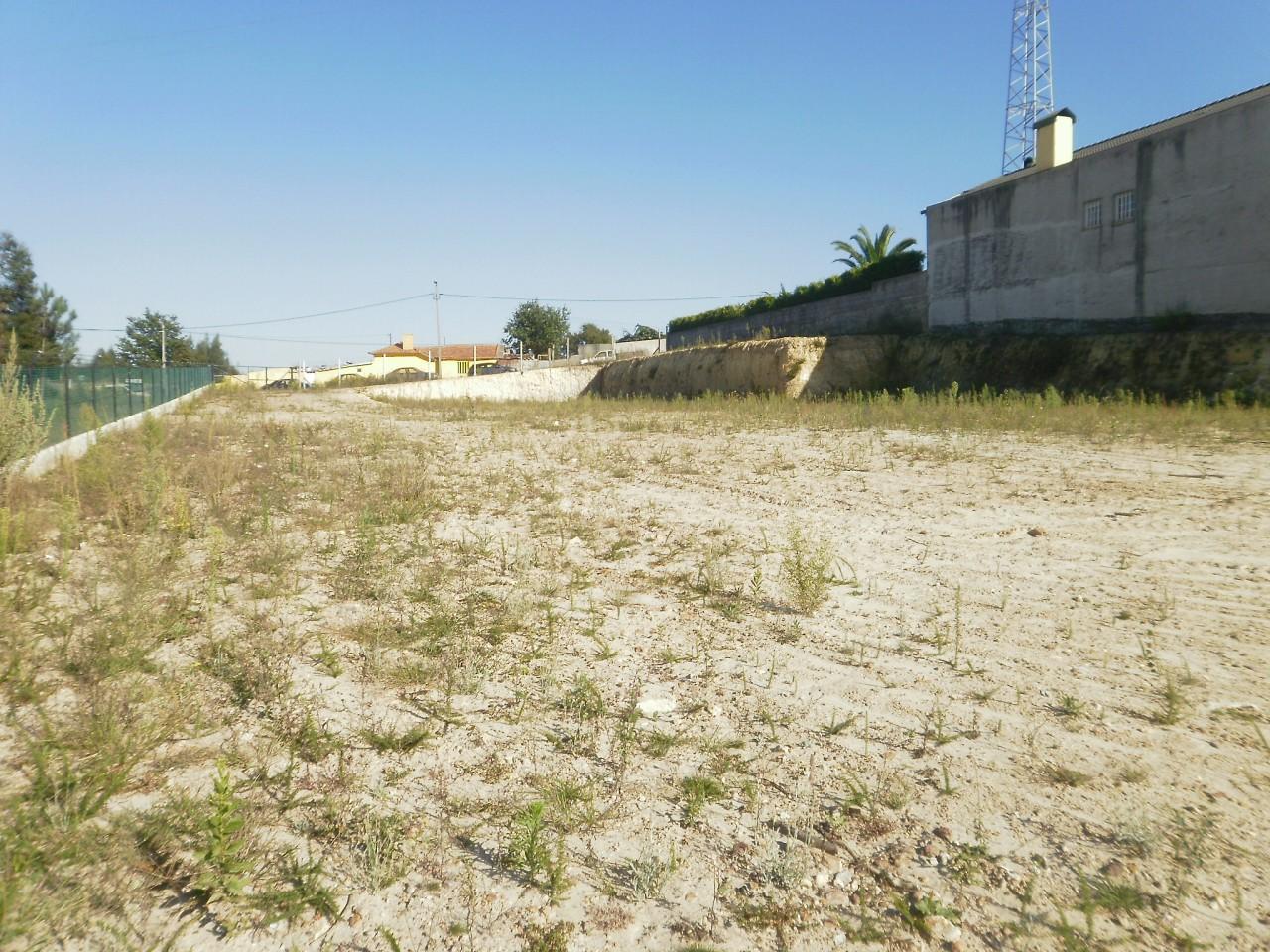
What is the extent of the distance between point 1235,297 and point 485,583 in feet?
52.9

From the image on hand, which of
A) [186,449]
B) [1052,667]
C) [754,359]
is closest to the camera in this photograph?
[1052,667]

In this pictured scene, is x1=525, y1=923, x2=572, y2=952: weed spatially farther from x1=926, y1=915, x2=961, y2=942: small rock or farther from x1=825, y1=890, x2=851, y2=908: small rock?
x1=926, y1=915, x2=961, y2=942: small rock

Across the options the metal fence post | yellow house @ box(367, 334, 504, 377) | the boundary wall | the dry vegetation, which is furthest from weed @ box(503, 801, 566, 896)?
yellow house @ box(367, 334, 504, 377)

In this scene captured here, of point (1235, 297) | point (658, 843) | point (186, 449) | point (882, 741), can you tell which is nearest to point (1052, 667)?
point (882, 741)

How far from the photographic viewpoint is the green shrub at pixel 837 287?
23.4 m

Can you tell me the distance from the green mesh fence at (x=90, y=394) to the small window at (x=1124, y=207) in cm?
1924

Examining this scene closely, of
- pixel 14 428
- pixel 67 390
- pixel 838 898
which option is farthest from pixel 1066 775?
pixel 67 390

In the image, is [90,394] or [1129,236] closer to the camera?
[90,394]

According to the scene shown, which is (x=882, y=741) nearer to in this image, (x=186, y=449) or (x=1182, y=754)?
(x=1182, y=754)

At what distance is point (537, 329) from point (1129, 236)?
5720 cm

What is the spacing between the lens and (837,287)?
2508 centimetres

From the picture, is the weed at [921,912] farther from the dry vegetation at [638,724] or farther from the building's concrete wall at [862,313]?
the building's concrete wall at [862,313]

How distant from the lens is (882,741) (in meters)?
3.00

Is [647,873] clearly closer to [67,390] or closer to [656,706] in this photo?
[656,706]
